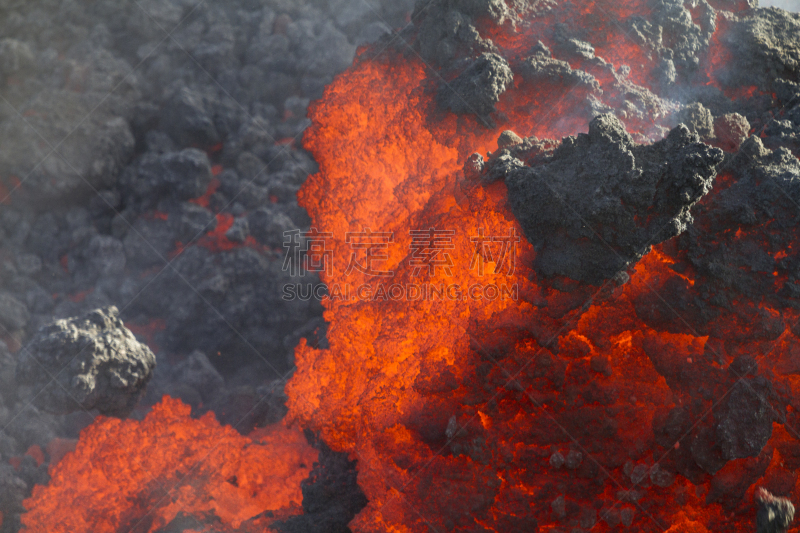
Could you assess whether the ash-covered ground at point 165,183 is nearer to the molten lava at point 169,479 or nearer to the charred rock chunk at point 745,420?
the molten lava at point 169,479

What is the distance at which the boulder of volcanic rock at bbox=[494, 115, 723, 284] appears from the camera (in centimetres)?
214

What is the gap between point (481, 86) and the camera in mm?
3018

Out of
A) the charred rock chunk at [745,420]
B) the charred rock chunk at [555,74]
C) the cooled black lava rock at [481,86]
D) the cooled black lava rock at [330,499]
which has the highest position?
the charred rock chunk at [555,74]

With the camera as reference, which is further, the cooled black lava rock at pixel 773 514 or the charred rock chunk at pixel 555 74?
the charred rock chunk at pixel 555 74

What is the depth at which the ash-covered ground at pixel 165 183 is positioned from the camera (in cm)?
402

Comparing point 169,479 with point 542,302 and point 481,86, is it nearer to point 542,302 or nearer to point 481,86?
point 542,302

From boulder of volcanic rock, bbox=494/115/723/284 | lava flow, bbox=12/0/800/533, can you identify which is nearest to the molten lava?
lava flow, bbox=12/0/800/533

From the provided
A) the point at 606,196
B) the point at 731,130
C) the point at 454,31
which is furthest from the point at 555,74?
the point at 606,196

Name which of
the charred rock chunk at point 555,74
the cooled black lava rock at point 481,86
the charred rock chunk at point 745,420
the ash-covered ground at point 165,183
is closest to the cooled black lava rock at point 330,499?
the ash-covered ground at point 165,183

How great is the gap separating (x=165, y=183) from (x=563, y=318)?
366 cm

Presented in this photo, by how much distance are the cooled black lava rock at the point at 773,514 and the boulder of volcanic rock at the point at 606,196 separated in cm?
122

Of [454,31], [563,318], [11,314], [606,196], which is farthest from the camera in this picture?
[11,314]

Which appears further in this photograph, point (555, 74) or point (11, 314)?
point (11, 314)

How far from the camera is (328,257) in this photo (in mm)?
3951
